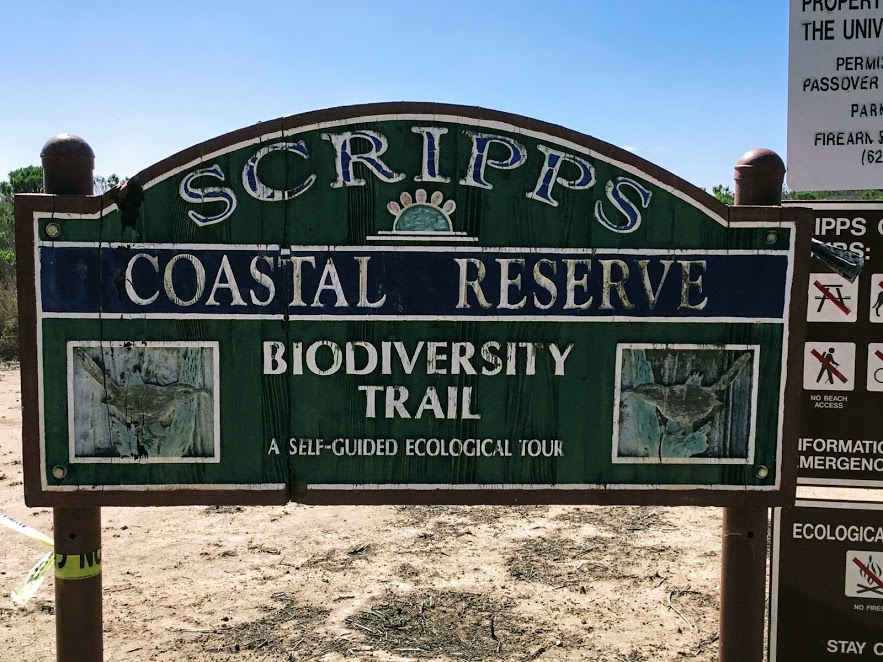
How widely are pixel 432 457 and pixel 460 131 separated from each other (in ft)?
3.99

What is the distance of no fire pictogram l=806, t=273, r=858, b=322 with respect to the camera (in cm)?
330

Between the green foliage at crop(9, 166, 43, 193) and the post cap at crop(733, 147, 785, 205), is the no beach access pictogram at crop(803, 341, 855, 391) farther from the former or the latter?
the green foliage at crop(9, 166, 43, 193)

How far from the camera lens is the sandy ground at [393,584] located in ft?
13.5

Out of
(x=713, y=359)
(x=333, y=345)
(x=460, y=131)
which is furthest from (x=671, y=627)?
(x=460, y=131)

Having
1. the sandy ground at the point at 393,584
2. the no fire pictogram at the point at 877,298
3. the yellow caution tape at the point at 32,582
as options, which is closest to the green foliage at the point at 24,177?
the sandy ground at the point at 393,584

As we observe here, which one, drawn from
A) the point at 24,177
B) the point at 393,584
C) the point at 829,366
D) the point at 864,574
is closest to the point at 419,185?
the point at 829,366

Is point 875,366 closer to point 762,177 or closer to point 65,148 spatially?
point 762,177

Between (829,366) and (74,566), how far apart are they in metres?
3.30

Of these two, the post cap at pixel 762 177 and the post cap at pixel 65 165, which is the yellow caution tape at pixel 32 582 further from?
the post cap at pixel 762 177

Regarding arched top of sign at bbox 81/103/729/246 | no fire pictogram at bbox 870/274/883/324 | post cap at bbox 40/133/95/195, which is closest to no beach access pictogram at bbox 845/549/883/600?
no fire pictogram at bbox 870/274/883/324

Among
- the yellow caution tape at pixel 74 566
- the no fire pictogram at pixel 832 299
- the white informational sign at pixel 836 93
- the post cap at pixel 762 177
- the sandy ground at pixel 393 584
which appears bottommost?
the sandy ground at pixel 393 584

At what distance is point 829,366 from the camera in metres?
3.32

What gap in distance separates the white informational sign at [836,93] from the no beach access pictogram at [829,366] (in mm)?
726

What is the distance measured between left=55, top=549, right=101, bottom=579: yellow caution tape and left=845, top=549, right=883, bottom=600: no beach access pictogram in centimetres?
323
